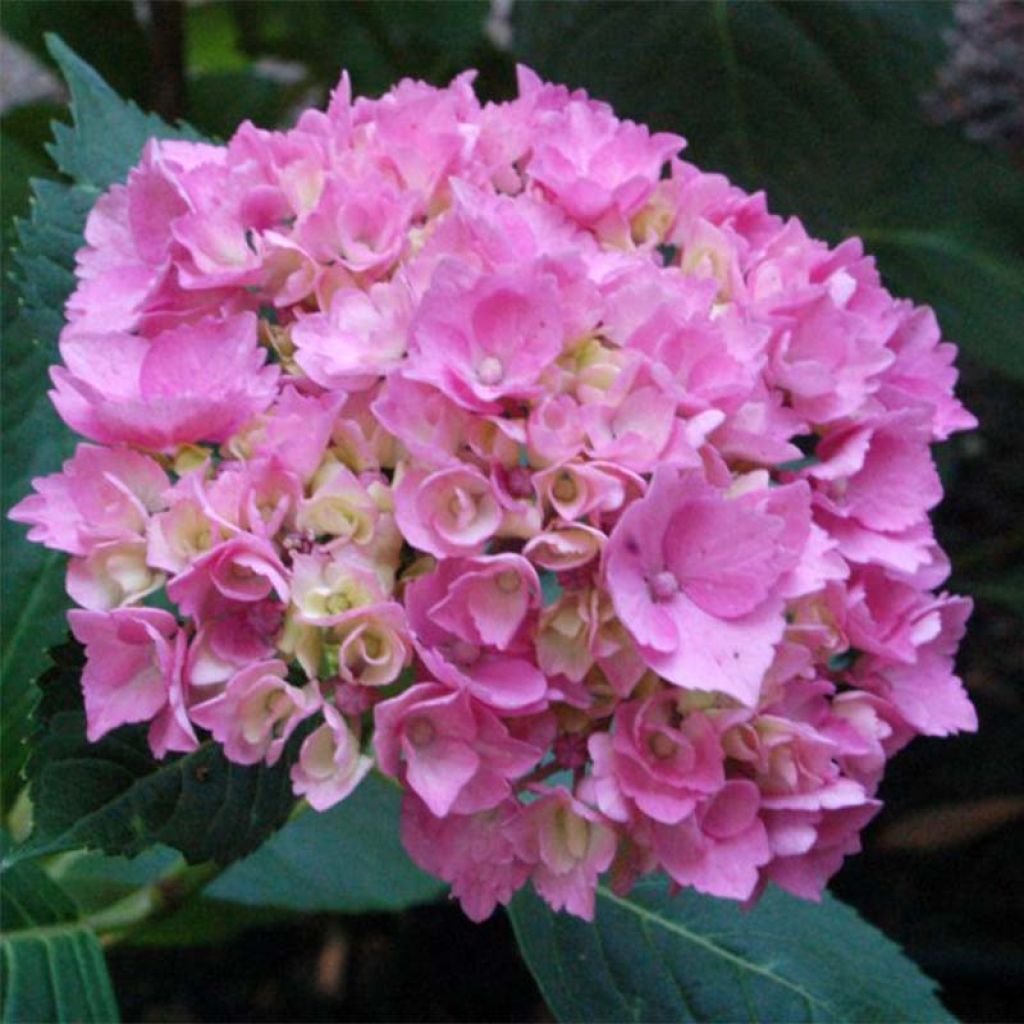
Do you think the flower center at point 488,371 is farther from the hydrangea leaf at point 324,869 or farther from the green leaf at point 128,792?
the hydrangea leaf at point 324,869

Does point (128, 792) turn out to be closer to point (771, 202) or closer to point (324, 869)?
point (324, 869)

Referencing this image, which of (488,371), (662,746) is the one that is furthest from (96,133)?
(662,746)

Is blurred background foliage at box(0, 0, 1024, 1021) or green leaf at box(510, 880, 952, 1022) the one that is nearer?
green leaf at box(510, 880, 952, 1022)

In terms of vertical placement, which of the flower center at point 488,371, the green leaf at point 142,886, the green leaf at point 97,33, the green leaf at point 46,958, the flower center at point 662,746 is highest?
the flower center at point 488,371

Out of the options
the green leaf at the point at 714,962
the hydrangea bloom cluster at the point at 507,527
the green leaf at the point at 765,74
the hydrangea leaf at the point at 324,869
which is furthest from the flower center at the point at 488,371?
the green leaf at the point at 765,74

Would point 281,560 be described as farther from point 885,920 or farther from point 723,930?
point 885,920

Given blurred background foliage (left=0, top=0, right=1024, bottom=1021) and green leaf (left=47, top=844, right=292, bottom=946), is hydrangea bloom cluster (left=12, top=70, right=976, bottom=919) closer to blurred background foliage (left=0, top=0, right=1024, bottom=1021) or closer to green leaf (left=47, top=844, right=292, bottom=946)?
green leaf (left=47, top=844, right=292, bottom=946)

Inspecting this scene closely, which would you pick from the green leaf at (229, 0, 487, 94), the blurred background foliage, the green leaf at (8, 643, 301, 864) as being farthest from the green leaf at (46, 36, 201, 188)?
the green leaf at (229, 0, 487, 94)
